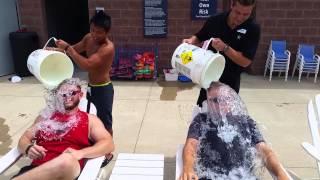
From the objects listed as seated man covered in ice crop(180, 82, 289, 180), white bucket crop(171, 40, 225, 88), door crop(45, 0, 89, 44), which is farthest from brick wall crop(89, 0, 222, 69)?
seated man covered in ice crop(180, 82, 289, 180)

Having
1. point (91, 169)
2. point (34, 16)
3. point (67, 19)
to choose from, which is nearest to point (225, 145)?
point (91, 169)

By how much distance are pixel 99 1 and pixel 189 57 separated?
15.8 feet

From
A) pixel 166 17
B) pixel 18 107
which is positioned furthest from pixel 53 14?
pixel 18 107

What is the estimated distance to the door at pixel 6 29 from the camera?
280 inches

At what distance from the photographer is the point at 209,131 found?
9.07 ft

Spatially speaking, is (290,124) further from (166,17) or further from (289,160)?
(166,17)

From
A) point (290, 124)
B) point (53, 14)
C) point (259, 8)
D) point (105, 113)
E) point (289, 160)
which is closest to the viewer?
point (105, 113)

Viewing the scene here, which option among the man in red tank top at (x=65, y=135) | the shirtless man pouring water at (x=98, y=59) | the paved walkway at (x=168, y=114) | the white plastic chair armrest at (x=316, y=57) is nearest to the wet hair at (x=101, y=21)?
the shirtless man pouring water at (x=98, y=59)

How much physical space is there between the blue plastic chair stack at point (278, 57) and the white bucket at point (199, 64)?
167 inches

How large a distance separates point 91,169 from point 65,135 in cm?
40

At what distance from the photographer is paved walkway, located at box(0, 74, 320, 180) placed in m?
3.98

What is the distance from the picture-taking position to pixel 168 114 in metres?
5.13

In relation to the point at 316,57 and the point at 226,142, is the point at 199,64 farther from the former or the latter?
the point at 316,57

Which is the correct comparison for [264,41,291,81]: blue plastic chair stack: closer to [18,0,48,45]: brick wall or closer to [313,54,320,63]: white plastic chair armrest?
[313,54,320,63]: white plastic chair armrest
